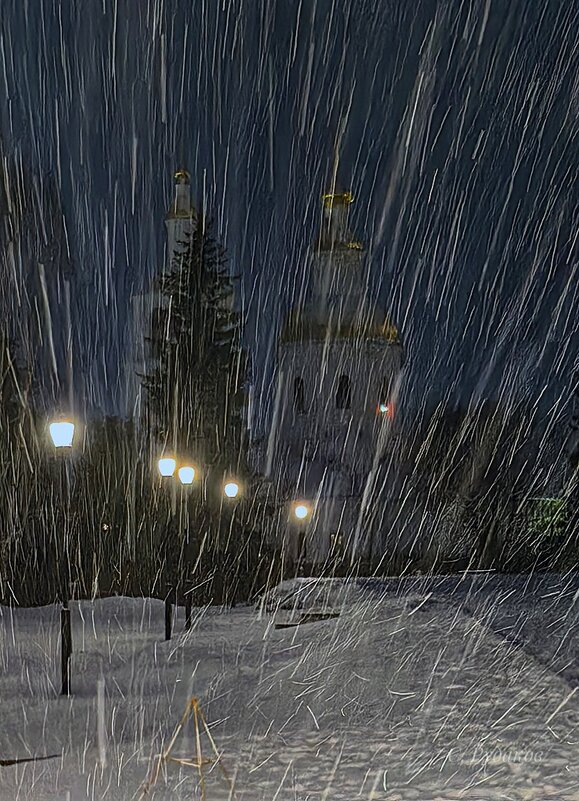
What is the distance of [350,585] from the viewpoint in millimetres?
27734

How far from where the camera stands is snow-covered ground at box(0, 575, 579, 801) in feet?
28.6

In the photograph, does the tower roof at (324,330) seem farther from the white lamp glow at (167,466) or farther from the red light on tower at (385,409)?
the white lamp glow at (167,466)

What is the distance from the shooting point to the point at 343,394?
51.4 m

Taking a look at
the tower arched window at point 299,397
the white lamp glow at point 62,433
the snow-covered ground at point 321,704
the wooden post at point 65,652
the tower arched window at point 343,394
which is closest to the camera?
the snow-covered ground at point 321,704

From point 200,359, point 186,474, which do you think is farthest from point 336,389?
point 186,474

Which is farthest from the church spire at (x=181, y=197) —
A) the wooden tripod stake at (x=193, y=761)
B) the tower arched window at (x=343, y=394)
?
the wooden tripod stake at (x=193, y=761)

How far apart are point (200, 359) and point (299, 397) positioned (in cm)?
1706

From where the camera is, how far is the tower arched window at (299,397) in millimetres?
51281

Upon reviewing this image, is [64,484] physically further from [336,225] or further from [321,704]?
[336,225]

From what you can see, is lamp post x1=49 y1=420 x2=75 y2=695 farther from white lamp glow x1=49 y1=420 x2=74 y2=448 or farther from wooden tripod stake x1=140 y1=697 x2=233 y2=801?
wooden tripod stake x1=140 y1=697 x2=233 y2=801

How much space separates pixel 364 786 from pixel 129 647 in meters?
9.00

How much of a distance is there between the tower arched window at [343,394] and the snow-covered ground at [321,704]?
30.7 m

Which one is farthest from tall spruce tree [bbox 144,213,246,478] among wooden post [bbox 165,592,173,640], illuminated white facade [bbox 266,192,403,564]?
wooden post [bbox 165,592,173,640]

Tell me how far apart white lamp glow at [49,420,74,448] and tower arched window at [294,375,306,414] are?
1537 inches
